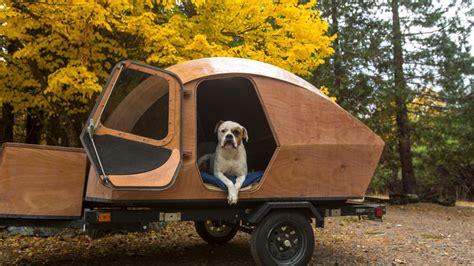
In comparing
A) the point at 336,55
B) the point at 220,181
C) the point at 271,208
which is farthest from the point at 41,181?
the point at 336,55

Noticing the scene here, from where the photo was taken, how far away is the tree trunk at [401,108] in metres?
15.1

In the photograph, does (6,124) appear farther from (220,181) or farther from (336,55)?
(336,55)

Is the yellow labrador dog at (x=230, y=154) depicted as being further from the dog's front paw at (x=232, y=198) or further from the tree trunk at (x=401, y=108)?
the tree trunk at (x=401, y=108)

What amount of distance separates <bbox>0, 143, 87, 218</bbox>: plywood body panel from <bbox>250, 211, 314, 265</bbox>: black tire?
2120 millimetres

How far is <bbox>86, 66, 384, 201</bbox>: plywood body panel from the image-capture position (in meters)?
5.21

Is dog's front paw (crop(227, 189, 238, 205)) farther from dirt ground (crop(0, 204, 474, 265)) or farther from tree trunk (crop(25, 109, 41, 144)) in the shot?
tree trunk (crop(25, 109, 41, 144))

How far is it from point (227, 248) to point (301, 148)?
99.0 inches


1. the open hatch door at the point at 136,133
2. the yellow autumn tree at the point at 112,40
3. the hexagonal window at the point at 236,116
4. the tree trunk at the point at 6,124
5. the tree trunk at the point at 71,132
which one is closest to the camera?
the open hatch door at the point at 136,133

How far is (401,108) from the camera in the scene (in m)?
15.2

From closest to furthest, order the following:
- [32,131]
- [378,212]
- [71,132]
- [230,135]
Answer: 1. [230,135]
2. [378,212]
3. [71,132]
4. [32,131]

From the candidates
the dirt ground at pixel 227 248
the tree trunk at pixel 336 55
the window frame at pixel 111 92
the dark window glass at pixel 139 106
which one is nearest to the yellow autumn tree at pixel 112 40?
the dark window glass at pixel 139 106

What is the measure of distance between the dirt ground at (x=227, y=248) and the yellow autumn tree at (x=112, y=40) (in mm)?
2362

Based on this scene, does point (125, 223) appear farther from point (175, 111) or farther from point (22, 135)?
point (22, 135)

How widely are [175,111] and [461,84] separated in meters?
13.0
